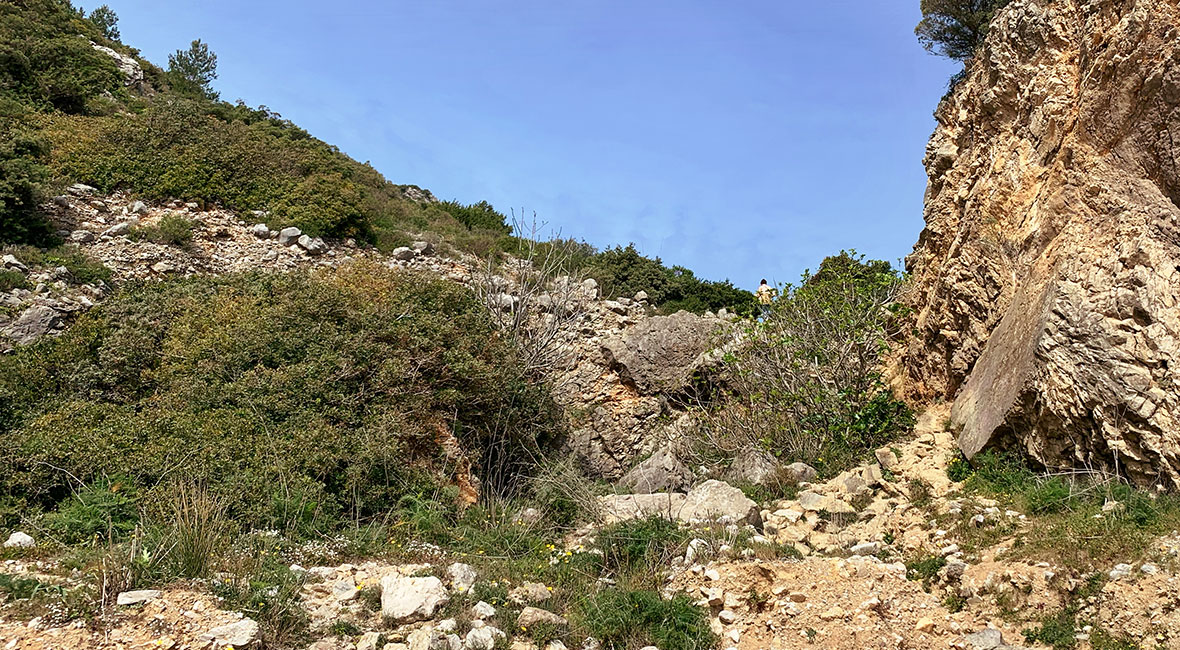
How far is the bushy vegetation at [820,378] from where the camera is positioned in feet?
29.8

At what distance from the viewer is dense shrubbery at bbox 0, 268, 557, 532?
24.2ft

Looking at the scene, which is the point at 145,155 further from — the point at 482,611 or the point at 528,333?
the point at 482,611

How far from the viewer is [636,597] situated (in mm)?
5473

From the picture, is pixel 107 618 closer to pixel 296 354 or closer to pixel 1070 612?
pixel 296 354

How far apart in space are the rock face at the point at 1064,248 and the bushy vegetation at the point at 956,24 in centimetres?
228

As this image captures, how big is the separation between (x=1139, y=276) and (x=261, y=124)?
22.3 metres

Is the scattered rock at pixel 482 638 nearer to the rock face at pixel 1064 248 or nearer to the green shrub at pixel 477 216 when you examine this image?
the rock face at pixel 1064 248

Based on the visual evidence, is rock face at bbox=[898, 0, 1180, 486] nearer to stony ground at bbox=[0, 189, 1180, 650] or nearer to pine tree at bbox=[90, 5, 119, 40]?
stony ground at bbox=[0, 189, 1180, 650]

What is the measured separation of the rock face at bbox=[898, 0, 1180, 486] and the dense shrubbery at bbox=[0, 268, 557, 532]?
573 centimetres

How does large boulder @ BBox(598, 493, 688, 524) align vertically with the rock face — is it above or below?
below

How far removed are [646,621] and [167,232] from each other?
1245 cm

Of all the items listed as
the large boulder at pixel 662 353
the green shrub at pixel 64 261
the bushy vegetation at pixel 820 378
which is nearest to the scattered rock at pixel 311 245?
the green shrub at pixel 64 261

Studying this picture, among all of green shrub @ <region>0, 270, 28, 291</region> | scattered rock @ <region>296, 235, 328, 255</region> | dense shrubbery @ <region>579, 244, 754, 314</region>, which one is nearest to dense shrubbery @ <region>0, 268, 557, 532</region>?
green shrub @ <region>0, 270, 28, 291</region>

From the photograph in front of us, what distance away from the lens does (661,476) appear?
34.7 feet
